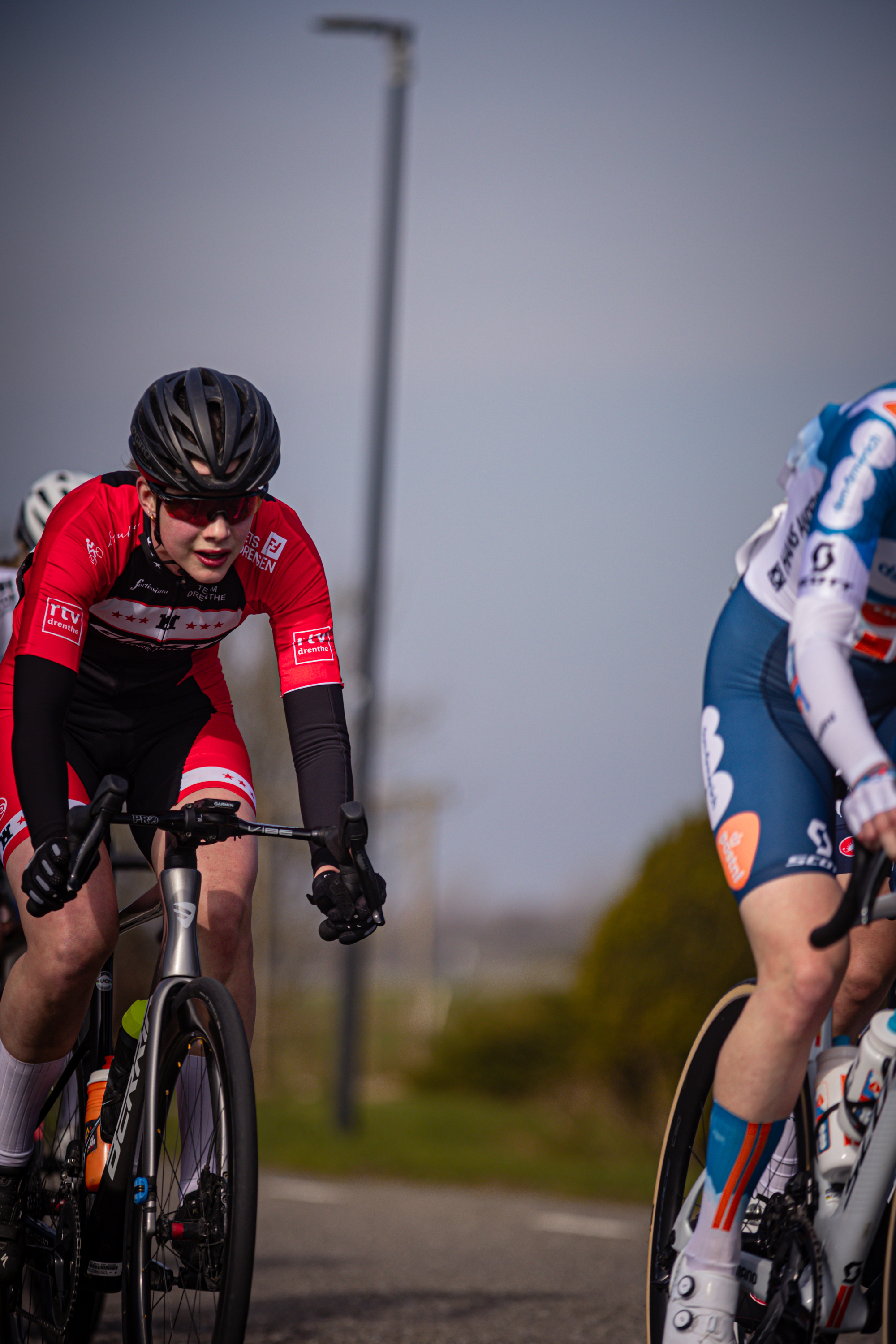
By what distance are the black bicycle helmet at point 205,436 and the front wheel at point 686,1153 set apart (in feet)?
5.75

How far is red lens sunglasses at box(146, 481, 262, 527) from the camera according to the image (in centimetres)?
354

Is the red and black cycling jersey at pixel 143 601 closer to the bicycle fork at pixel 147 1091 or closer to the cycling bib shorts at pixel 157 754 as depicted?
the cycling bib shorts at pixel 157 754

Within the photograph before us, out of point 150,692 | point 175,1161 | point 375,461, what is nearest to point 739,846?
point 175,1161

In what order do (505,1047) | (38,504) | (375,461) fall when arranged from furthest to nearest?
(505,1047), (375,461), (38,504)

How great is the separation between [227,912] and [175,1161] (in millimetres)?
617

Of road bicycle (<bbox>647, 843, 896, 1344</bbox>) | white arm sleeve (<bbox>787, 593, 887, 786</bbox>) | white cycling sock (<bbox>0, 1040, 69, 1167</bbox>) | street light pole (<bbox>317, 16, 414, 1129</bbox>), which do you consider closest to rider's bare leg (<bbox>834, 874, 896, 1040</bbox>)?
road bicycle (<bbox>647, 843, 896, 1344</bbox>)

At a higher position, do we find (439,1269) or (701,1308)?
(701,1308)

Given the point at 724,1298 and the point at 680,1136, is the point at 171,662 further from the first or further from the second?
the point at 724,1298

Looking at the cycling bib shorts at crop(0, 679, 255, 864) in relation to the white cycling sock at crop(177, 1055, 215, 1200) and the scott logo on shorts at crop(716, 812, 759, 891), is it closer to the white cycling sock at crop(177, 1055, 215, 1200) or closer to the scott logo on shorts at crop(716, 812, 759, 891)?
the white cycling sock at crop(177, 1055, 215, 1200)

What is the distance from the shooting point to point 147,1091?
3307 mm

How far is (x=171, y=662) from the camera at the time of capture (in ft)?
12.9

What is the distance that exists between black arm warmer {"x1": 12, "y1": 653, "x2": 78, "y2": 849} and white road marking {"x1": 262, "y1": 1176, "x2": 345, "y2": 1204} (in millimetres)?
5861

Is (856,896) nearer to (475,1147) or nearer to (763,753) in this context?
(763,753)

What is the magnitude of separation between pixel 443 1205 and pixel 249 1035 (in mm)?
5740
